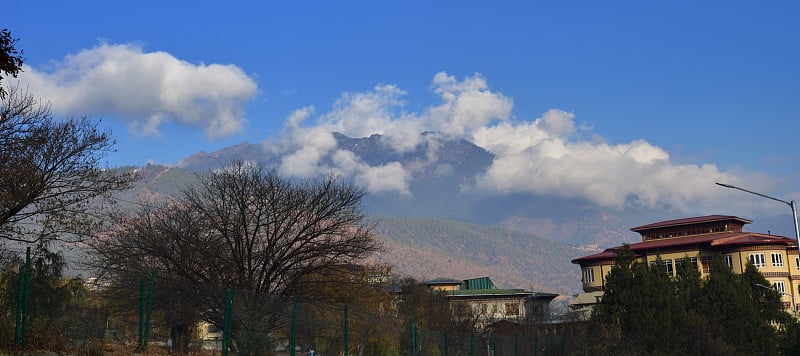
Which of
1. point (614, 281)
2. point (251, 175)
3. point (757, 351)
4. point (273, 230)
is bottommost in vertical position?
point (757, 351)

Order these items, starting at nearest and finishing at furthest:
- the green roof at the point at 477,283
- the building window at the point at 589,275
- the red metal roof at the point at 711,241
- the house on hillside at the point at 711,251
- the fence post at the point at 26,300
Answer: the fence post at the point at 26,300 < the house on hillside at the point at 711,251 < the red metal roof at the point at 711,241 < the building window at the point at 589,275 < the green roof at the point at 477,283

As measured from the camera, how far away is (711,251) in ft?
386

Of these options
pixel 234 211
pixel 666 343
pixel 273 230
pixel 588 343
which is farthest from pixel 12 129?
pixel 666 343

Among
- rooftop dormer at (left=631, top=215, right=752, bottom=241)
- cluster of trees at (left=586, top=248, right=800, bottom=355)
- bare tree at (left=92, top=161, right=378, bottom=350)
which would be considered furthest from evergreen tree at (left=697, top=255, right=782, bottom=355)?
rooftop dormer at (left=631, top=215, right=752, bottom=241)

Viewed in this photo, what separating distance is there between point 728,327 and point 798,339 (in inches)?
238

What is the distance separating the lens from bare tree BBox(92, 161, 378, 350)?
4009 centimetres

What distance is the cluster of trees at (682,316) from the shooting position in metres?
48.7

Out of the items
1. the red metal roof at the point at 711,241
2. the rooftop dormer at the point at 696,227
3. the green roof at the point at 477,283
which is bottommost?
the green roof at the point at 477,283

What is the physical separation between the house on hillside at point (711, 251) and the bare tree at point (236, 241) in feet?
213

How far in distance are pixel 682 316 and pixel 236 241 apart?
26381 mm

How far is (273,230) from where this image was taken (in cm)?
4638

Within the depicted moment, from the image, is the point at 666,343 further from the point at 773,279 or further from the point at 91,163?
the point at 773,279

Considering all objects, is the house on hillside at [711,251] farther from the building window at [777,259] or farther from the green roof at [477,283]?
the green roof at [477,283]

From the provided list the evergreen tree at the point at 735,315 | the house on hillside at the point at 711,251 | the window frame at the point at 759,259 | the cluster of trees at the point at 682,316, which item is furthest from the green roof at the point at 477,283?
the evergreen tree at the point at 735,315
